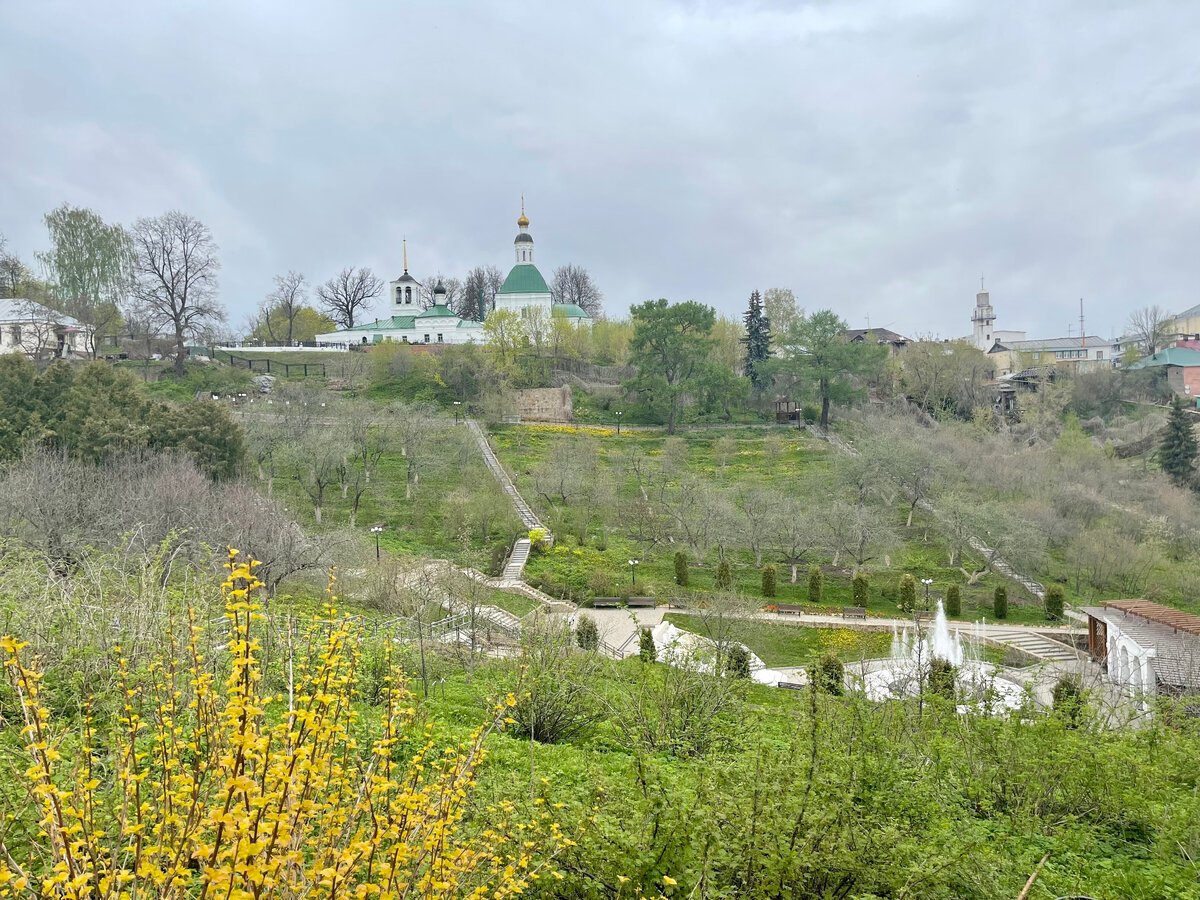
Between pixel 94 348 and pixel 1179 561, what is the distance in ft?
150

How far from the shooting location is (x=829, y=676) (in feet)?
34.7

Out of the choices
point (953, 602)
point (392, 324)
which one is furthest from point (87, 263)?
point (953, 602)

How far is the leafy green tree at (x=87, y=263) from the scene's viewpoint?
142 ft

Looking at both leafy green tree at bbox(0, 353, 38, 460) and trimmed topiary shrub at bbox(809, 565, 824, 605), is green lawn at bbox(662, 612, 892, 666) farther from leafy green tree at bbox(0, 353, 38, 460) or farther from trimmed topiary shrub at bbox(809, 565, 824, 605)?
leafy green tree at bbox(0, 353, 38, 460)

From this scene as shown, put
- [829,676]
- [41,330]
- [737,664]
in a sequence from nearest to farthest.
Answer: [829,676]
[737,664]
[41,330]

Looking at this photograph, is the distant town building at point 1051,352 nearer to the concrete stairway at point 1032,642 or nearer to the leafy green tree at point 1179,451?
the leafy green tree at point 1179,451

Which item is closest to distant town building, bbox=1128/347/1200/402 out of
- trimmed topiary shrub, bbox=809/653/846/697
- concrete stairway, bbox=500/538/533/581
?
concrete stairway, bbox=500/538/533/581

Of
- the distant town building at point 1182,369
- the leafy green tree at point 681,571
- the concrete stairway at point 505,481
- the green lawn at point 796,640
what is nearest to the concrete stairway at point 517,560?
the concrete stairway at point 505,481

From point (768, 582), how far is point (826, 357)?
23.3 m

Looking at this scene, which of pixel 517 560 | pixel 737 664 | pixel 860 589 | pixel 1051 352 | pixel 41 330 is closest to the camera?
pixel 737 664

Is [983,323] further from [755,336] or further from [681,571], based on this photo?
[681,571]

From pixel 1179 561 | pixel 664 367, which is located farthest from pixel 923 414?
pixel 1179 561

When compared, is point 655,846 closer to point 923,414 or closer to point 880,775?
point 880,775

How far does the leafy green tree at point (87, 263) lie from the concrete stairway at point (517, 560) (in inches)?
1182
